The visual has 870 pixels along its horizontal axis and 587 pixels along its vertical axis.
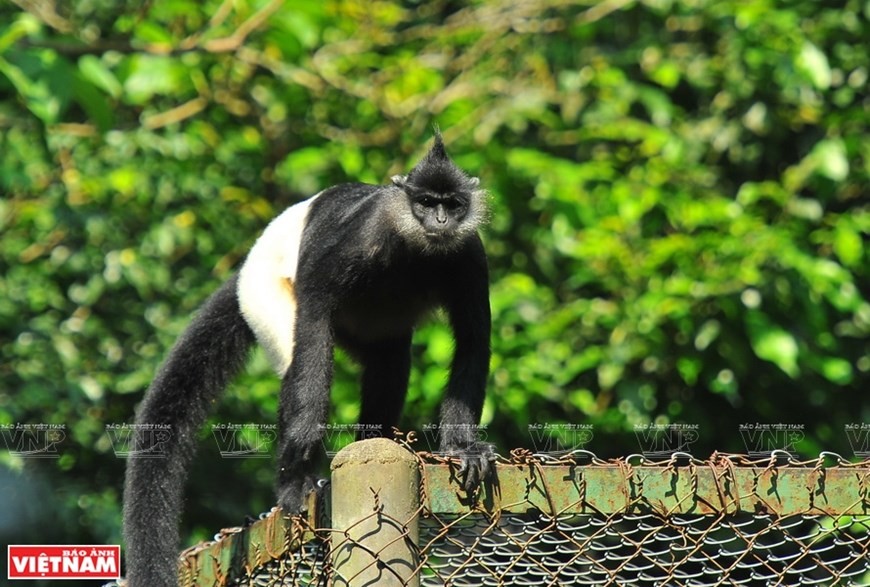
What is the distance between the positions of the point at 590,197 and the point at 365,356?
2050 mm

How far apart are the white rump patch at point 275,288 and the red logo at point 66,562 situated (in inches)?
35.0

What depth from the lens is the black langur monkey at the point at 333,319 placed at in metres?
3.73

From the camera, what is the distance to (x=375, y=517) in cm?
224

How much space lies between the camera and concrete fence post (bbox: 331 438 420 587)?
224 cm

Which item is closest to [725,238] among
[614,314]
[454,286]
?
[614,314]

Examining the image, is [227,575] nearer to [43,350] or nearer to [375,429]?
[375,429]

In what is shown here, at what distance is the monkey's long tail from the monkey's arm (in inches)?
33.6

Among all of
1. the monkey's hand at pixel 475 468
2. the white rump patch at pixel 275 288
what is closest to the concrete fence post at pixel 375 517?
the monkey's hand at pixel 475 468

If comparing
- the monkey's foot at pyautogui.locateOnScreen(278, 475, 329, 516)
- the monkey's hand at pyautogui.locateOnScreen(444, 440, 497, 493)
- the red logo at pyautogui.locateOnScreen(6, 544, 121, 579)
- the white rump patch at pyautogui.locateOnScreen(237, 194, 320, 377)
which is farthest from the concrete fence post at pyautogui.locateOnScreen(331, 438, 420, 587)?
the white rump patch at pyautogui.locateOnScreen(237, 194, 320, 377)

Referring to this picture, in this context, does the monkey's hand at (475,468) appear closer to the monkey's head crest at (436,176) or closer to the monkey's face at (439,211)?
the monkey's face at (439,211)

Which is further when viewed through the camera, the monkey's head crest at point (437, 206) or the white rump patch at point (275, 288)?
the white rump patch at point (275, 288)

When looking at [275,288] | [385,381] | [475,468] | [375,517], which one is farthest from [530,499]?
[275,288]

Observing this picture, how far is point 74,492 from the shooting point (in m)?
5.63

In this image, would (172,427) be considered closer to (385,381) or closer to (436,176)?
(385,381)
